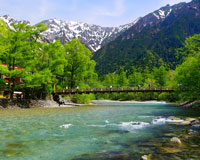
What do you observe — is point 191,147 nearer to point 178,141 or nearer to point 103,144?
point 178,141

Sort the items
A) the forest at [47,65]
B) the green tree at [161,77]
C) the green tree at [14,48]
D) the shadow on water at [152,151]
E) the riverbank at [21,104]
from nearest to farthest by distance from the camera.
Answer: the shadow on water at [152,151] → the forest at [47,65] → the riverbank at [21,104] → the green tree at [14,48] → the green tree at [161,77]

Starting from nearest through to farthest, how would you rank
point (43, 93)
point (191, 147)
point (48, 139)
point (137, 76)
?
1. point (191, 147)
2. point (48, 139)
3. point (43, 93)
4. point (137, 76)

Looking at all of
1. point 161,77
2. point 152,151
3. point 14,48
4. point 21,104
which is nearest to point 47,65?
point 14,48

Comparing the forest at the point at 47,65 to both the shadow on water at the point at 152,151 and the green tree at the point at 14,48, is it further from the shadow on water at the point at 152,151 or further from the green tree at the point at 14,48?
the shadow on water at the point at 152,151

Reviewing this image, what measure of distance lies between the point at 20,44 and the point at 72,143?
2468 cm

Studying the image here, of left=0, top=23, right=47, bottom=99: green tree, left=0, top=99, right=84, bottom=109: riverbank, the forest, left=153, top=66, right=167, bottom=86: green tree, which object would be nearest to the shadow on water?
the forest

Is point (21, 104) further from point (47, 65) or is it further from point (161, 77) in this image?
point (161, 77)

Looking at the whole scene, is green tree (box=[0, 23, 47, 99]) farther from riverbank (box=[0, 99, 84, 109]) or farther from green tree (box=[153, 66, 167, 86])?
green tree (box=[153, 66, 167, 86])

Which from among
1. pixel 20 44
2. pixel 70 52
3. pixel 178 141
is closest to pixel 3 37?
pixel 20 44

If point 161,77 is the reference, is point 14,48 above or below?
above

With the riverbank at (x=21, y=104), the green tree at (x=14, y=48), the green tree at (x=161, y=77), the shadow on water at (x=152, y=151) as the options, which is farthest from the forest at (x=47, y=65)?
the green tree at (x=161, y=77)

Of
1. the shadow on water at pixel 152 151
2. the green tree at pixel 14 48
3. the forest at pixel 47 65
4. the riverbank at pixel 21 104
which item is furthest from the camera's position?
the green tree at pixel 14 48

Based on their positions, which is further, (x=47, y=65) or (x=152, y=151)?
(x=47, y=65)

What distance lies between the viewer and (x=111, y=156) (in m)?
6.16
